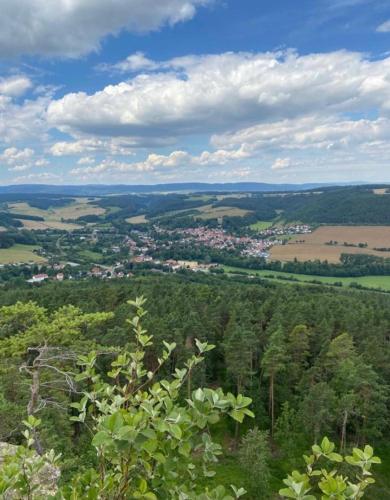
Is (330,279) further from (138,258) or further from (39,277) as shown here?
(39,277)

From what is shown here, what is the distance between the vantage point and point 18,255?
14750cm

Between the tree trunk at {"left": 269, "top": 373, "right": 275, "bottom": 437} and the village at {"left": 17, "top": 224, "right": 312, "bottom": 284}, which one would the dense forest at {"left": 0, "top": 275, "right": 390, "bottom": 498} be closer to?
the tree trunk at {"left": 269, "top": 373, "right": 275, "bottom": 437}

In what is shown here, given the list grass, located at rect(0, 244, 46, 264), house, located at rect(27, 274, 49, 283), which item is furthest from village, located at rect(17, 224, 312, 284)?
grass, located at rect(0, 244, 46, 264)

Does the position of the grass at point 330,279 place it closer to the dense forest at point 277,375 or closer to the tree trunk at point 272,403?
the dense forest at point 277,375

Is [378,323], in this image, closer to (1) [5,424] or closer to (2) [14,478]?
(1) [5,424]

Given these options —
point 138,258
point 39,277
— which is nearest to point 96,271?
point 39,277

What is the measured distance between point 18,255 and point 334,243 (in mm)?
128269

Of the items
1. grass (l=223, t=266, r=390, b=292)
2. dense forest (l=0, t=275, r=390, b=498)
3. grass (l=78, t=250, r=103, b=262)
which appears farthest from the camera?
grass (l=78, t=250, r=103, b=262)

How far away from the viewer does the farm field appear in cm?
14088

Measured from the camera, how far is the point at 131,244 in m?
188

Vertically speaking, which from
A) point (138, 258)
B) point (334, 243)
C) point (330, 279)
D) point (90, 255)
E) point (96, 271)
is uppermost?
point (334, 243)

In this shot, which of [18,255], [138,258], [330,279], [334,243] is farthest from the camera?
[334,243]

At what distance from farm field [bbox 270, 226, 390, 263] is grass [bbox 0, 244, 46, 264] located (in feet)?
296

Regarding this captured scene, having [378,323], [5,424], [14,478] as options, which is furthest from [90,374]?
[378,323]
